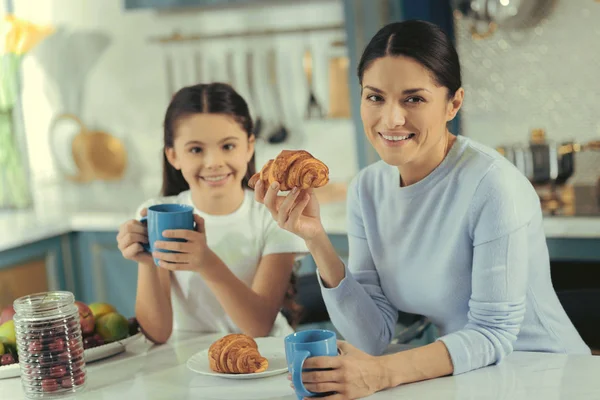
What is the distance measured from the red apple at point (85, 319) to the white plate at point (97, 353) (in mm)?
38

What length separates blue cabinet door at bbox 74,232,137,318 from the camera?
3332 millimetres

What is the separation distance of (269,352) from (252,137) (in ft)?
1.63

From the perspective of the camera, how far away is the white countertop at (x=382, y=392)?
124 cm

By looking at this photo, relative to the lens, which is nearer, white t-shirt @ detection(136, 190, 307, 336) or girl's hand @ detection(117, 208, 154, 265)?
girl's hand @ detection(117, 208, 154, 265)

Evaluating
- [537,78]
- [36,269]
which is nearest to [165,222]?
[36,269]

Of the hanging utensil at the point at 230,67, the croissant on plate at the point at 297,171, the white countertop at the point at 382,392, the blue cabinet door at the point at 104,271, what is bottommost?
the blue cabinet door at the point at 104,271

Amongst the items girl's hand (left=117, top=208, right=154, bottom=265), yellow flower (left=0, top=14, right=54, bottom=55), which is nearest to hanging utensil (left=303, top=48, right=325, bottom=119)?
yellow flower (left=0, top=14, right=54, bottom=55)

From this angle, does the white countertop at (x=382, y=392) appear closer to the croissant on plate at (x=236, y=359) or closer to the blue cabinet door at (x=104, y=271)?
the croissant on plate at (x=236, y=359)

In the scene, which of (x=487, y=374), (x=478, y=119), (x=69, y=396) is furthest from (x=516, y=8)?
(x=69, y=396)

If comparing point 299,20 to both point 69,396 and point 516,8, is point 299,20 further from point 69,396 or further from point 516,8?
point 69,396

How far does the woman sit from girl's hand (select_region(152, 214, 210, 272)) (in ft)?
0.61

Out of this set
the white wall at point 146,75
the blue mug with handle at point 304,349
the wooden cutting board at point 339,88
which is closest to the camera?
the blue mug with handle at point 304,349

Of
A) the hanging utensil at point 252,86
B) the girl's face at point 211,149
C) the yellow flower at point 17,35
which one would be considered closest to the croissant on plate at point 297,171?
the girl's face at point 211,149

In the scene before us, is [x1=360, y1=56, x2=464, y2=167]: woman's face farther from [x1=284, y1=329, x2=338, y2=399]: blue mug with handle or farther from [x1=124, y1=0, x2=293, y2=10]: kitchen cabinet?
[x1=124, y1=0, x2=293, y2=10]: kitchen cabinet
